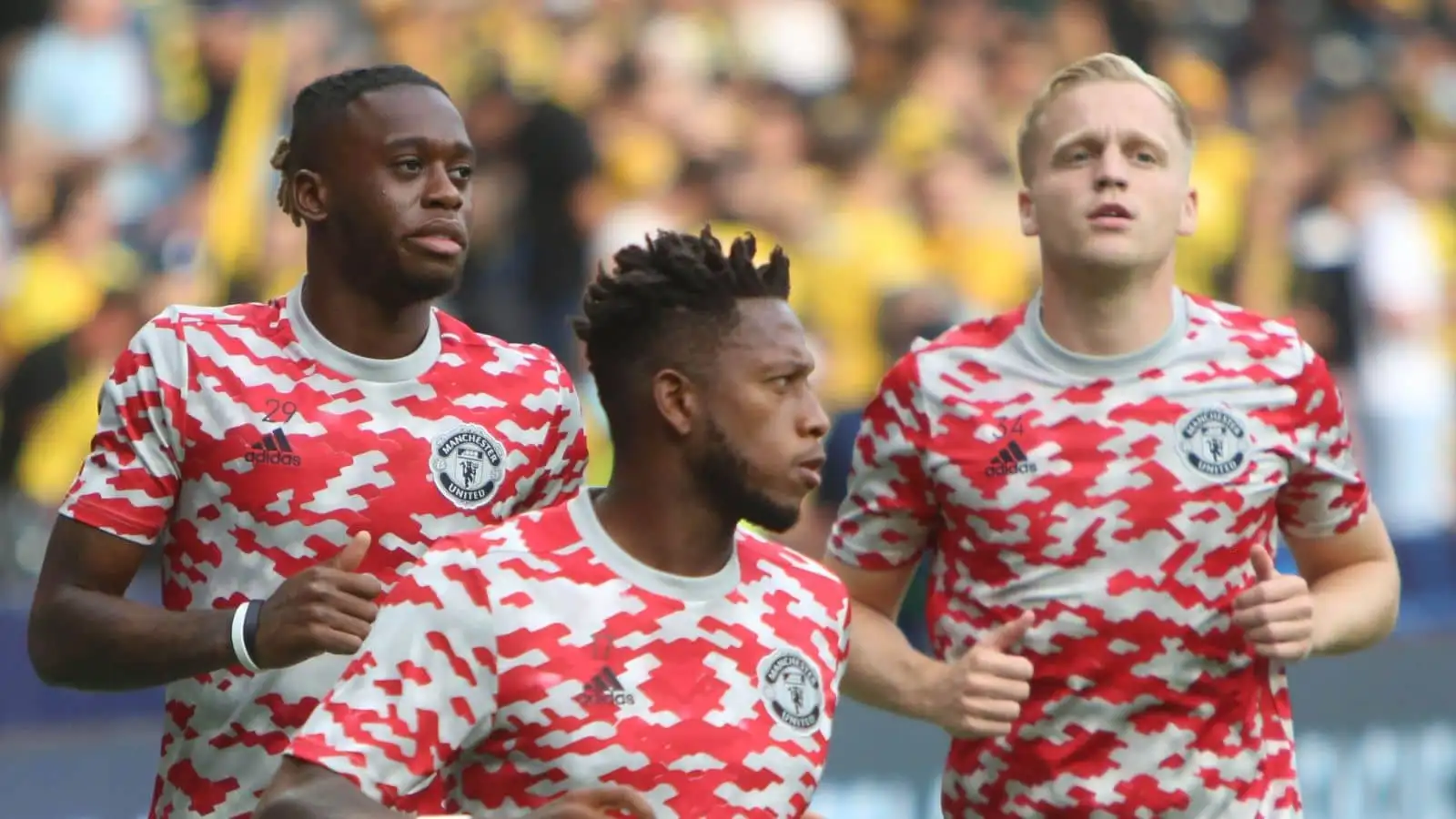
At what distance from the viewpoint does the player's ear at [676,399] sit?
385 cm

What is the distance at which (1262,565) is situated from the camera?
461 centimetres

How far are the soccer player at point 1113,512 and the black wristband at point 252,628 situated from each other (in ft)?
4.23

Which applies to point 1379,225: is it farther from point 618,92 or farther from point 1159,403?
point 1159,403

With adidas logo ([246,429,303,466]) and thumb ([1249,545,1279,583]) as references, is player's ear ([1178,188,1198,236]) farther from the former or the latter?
adidas logo ([246,429,303,466])

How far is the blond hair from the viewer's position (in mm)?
4977

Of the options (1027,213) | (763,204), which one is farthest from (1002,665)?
(763,204)

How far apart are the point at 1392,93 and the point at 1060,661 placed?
35.5 feet

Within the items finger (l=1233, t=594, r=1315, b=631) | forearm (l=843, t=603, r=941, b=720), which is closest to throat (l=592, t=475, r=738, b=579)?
forearm (l=843, t=603, r=941, b=720)

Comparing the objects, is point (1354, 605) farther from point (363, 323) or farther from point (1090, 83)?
point (363, 323)

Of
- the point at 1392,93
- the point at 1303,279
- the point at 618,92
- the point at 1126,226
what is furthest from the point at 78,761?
the point at 1392,93

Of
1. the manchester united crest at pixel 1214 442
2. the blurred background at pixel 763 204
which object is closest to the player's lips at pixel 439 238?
the manchester united crest at pixel 1214 442

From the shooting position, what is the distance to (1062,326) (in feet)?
16.2

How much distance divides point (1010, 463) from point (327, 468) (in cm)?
136

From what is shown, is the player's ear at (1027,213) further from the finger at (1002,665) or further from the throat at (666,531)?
the throat at (666,531)
